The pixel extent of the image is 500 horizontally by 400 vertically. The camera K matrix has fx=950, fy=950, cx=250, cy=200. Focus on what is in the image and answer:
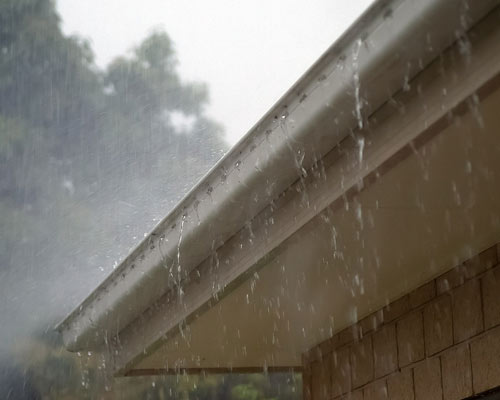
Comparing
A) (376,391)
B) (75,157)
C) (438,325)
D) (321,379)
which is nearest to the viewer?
(438,325)

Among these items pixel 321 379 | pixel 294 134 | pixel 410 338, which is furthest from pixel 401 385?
pixel 294 134

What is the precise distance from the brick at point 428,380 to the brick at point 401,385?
0.04m

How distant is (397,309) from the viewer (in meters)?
4.14

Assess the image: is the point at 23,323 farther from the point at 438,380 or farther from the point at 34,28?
the point at 438,380

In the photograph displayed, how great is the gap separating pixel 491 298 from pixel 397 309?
2.24 feet

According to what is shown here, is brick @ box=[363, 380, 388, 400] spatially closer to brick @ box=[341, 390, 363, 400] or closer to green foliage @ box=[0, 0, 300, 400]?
brick @ box=[341, 390, 363, 400]

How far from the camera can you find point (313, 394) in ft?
16.1

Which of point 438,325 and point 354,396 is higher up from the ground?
point 438,325

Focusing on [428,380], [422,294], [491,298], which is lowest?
[428,380]

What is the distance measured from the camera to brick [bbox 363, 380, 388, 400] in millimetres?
4168

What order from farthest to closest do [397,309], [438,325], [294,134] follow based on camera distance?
[397,309] < [438,325] < [294,134]

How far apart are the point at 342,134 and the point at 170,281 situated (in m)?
1.49

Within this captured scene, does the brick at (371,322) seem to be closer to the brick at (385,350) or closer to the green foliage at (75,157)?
the brick at (385,350)

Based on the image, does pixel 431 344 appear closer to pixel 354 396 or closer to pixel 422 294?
pixel 422 294
